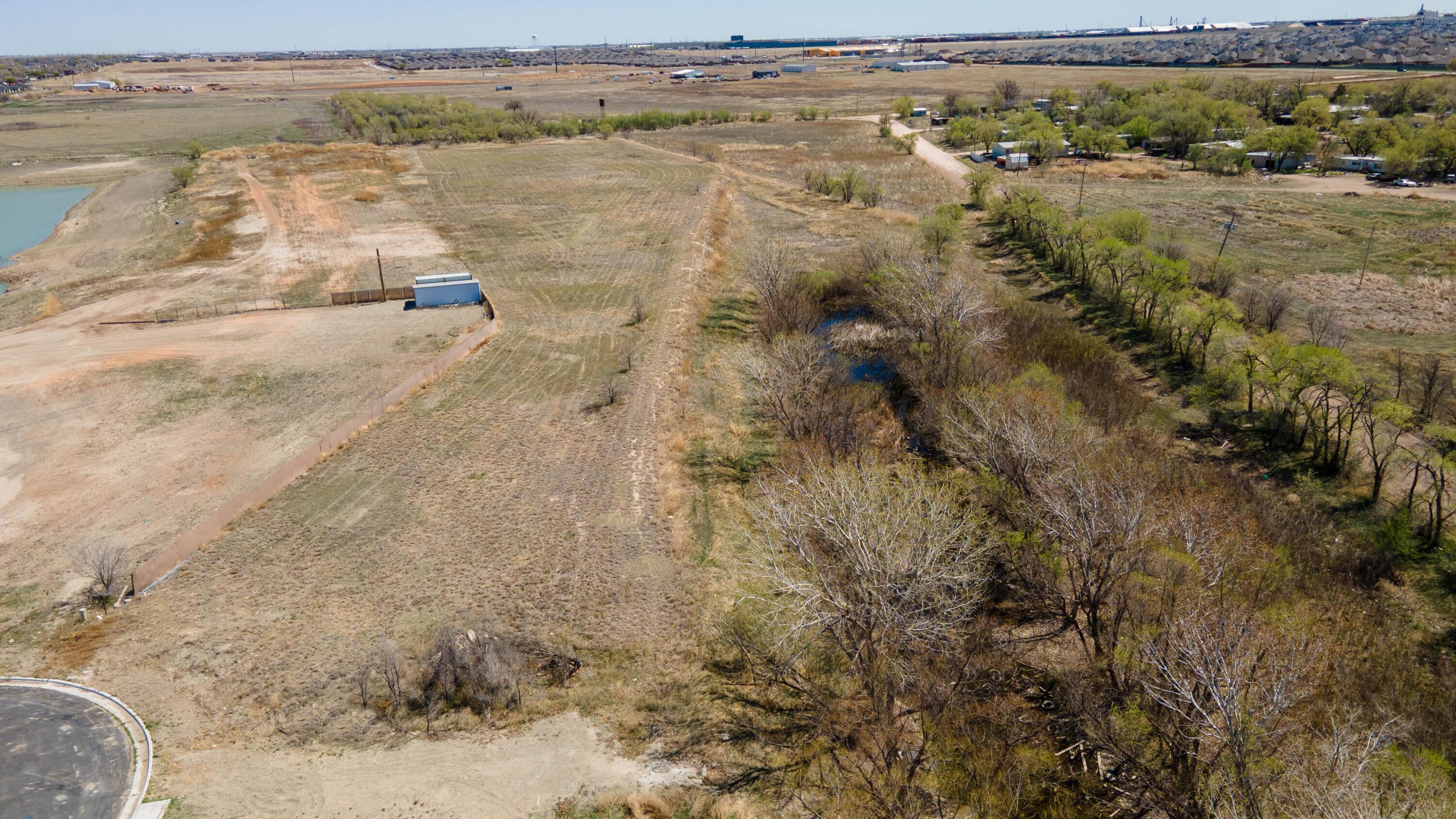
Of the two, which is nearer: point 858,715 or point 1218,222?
point 858,715

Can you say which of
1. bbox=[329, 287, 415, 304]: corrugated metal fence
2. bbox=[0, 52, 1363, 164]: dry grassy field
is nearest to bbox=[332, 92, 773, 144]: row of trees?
bbox=[0, 52, 1363, 164]: dry grassy field

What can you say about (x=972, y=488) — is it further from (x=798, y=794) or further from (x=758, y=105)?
(x=758, y=105)

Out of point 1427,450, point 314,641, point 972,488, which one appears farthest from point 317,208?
point 1427,450

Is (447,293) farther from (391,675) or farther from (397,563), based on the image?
(391,675)

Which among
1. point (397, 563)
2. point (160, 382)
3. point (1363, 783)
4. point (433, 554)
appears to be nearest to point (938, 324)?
point (433, 554)

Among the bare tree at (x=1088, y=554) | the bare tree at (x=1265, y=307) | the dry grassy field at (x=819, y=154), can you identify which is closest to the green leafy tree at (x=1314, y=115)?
the dry grassy field at (x=819, y=154)

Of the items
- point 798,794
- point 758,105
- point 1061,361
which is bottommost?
point 798,794
